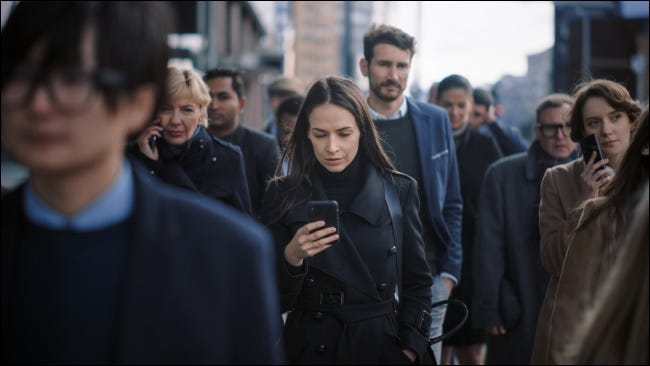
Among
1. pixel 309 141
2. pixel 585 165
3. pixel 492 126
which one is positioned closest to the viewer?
pixel 309 141

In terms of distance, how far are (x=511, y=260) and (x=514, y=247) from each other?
0.33ft

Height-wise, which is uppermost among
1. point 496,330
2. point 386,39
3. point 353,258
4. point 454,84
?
point 386,39

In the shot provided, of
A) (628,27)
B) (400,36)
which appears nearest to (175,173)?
(400,36)

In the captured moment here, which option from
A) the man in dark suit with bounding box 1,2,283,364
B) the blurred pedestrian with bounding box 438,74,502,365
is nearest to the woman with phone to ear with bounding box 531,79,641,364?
the blurred pedestrian with bounding box 438,74,502,365

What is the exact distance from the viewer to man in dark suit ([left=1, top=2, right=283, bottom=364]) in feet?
7.27

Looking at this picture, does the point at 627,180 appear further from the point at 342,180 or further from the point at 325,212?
the point at 342,180

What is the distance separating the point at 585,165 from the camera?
5.53m

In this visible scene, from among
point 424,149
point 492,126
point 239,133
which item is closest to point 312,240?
point 424,149

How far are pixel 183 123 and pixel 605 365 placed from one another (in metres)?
3.13

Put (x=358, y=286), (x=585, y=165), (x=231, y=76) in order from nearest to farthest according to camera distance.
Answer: (x=358, y=286) < (x=585, y=165) < (x=231, y=76)

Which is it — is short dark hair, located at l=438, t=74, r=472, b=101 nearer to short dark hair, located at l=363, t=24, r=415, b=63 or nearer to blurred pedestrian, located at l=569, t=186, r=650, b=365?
short dark hair, located at l=363, t=24, r=415, b=63

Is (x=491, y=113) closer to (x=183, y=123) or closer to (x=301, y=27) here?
(x=183, y=123)

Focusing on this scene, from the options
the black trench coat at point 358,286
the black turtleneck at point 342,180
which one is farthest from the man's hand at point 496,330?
the black turtleneck at point 342,180

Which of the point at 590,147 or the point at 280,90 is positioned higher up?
the point at 280,90
